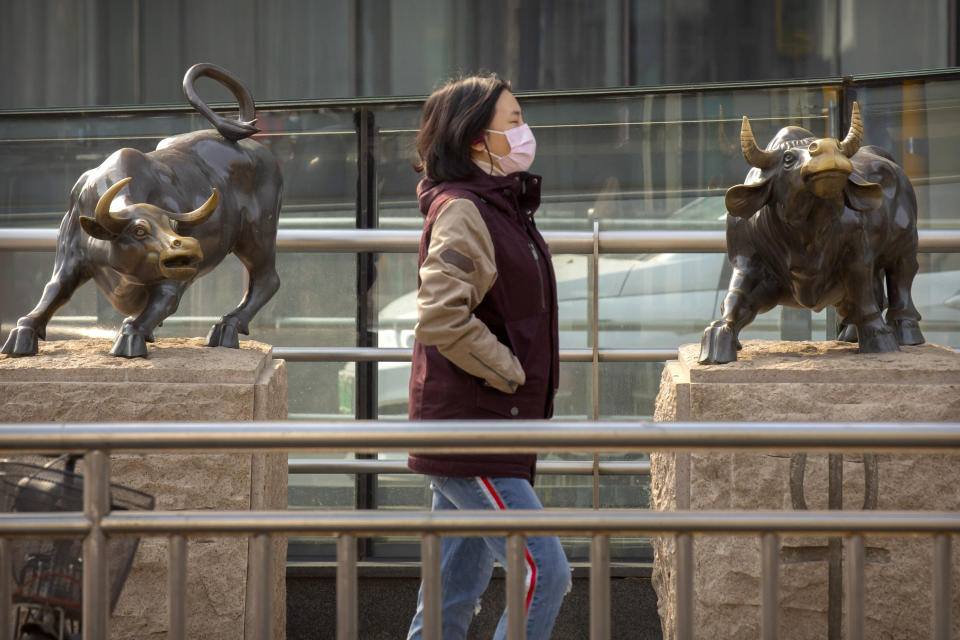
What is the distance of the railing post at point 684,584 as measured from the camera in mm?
2182

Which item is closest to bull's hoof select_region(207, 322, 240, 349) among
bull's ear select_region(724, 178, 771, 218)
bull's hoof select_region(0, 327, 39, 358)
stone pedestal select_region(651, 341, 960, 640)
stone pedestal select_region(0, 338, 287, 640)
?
stone pedestal select_region(0, 338, 287, 640)

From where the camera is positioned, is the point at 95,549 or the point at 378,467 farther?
the point at 378,467

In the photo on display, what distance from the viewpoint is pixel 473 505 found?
282cm

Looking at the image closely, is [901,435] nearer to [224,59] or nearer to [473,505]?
[473,505]

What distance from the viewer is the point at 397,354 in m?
4.97

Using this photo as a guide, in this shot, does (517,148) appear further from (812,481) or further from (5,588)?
(5,588)

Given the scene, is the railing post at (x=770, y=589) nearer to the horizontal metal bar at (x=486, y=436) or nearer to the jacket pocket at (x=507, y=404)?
the horizontal metal bar at (x=486, y=436)

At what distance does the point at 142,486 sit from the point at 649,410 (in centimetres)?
374

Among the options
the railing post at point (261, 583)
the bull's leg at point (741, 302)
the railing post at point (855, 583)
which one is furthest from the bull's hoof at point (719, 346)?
the railing post at point (261, 583)

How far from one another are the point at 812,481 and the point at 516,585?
1.65 m

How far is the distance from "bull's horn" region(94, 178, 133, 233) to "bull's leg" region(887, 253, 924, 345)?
2539 mm

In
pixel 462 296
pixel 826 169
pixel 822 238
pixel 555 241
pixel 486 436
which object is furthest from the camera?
pixel 555 241

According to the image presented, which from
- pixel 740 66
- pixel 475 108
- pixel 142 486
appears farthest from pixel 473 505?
pixel 740 66

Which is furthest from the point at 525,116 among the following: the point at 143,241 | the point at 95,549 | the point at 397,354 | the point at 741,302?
the point at 95,549
